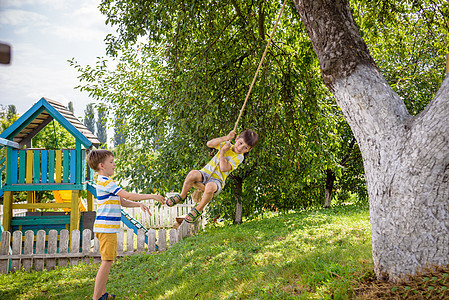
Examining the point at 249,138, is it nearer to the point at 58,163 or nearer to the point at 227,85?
the point at 227,85

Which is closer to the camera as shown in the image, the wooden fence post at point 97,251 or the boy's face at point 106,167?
the boy's face at point 106,167

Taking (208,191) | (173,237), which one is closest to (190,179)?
(208,191)

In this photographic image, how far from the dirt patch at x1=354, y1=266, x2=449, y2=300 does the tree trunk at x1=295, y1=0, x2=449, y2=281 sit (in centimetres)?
7

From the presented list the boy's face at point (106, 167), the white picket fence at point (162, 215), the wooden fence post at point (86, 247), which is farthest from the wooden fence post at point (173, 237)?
the white picket fence at point (162, 215)

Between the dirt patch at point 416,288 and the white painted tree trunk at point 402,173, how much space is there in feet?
0.24

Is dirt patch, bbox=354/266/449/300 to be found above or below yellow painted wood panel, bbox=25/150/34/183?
below

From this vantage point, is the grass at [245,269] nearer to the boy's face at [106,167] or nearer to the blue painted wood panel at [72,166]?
the boy's face at [106,167]

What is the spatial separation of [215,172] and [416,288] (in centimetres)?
255

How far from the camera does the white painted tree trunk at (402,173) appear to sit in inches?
117

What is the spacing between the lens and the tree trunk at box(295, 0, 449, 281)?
2.98 meters

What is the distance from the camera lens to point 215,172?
4598 mm

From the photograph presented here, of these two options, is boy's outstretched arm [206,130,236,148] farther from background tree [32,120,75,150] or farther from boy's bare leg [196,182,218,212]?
background tree [32,120,75,150]

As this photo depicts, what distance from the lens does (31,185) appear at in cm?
820

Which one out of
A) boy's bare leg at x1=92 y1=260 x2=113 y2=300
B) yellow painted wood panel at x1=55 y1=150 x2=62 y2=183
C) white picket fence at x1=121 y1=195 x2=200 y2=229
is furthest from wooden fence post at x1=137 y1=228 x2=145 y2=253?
white picket fence at x1=121 y1=195 x2=200 y2=229
